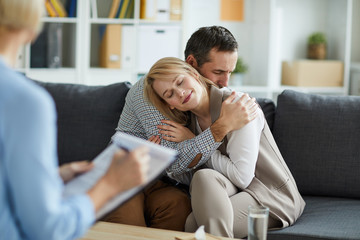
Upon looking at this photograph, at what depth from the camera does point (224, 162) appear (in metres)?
2.06

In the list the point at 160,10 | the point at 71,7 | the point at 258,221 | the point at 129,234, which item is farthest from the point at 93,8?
the point at 258,221

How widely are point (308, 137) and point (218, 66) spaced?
51 centimetres

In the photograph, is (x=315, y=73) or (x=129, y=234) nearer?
(x=129, y=234)

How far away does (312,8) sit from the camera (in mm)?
4914

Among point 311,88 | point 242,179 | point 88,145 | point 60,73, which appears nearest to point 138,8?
point 60,73

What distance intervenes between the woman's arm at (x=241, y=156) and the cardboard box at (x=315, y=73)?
8.85 ft

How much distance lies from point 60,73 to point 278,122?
2272 millimetres

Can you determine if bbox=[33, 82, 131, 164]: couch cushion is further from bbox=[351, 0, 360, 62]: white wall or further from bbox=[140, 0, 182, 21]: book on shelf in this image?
bbox=[351, 0, 360, 62]: white wall

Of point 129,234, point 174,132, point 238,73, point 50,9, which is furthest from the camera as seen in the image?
point 238,73

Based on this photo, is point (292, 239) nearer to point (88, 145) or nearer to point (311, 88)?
point (88, 145)

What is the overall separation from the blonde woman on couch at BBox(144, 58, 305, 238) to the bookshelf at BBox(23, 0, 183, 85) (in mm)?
2239

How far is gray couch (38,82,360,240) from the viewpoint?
93.7 inches

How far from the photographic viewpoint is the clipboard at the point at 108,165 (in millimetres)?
1086

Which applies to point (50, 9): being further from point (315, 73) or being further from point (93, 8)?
point (315, 73)
